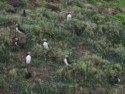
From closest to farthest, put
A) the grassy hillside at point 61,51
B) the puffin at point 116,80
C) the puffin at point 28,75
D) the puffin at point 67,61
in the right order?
the grassy hillside at point 61,51
the puffin at point 28,75
the puffin at point 116,80
the puffin at point 67,61

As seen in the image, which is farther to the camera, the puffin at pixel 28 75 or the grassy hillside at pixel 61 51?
the puffin at pixel 28 75

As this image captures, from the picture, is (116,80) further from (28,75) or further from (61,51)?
(28,75)

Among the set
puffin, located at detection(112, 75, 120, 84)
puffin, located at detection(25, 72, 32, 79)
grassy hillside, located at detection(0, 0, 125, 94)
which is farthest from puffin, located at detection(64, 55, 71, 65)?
puffin, located at detection(112, 75, 120, 84)

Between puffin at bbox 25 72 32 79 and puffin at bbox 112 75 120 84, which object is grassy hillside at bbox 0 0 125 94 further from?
puffin at bbox 112 75 120 84

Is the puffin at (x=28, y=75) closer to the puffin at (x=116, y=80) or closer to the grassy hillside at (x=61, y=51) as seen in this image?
the grassy hillside at (x=61, y=51)

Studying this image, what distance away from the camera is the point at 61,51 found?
30.5 m

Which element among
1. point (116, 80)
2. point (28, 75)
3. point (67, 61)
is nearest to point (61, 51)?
point (67, 61)

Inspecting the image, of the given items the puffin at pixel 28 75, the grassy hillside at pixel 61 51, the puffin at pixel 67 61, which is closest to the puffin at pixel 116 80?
the grassy hillside at pixel 61 51

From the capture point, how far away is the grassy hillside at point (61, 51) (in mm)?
26734

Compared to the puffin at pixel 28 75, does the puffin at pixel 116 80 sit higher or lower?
lower

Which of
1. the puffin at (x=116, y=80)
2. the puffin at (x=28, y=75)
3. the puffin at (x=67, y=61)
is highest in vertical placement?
the puffin at (x=67, y=61)

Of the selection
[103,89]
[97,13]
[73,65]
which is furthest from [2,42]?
[97,13]

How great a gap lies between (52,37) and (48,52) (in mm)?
2831

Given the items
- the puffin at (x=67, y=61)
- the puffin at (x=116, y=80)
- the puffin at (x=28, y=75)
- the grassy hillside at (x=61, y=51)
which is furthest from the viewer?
the puffin at (x=67, y=61)
